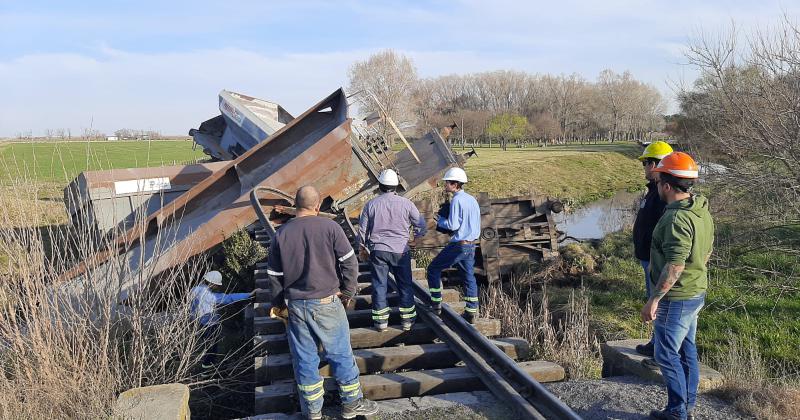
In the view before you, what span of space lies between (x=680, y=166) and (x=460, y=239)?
8.33ft

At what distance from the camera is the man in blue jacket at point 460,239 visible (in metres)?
5.54

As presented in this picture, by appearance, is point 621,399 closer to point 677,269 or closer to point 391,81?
point 677,269

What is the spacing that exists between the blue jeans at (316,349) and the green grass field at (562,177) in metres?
21.2

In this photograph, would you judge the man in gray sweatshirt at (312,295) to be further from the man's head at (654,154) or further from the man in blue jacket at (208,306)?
the man's head at (654,154)

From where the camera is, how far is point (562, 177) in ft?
105

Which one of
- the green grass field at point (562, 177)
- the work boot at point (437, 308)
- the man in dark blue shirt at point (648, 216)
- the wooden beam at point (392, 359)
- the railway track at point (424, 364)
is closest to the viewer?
the railway track at point (424, 364)

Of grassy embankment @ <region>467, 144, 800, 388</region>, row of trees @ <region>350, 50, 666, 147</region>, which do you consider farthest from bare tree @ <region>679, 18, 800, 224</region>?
row of trees @ <region>350, 50, 666, 147</region>

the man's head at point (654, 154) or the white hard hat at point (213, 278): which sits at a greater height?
the man's head at point (654, 154)

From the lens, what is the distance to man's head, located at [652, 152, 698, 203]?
3433mm

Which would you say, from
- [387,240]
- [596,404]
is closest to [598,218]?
[387,240]

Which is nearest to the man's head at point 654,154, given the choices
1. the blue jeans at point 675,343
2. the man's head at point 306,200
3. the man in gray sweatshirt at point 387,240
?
the blue jeans at point 675,343

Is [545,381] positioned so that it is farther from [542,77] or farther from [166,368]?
A: [542,77]

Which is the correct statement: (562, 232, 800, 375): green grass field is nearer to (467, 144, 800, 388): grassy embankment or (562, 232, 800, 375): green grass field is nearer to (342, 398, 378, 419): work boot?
(467, 144, 800, 388): grassy embankment

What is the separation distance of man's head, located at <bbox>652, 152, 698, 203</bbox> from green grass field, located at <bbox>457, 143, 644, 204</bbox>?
21.0 m
